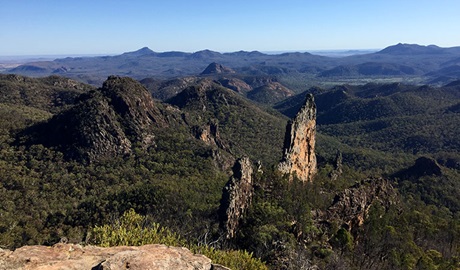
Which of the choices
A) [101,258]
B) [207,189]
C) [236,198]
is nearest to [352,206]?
[236,198]

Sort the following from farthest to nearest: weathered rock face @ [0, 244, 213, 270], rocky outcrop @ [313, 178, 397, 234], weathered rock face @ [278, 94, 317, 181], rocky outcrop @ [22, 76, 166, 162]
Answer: rocky outcrop @ [22, 76, 166, 162]
weathered rock face @ [278, 94, 317, 181]
rocky outcrop @ [313, 178, 397, 234]
weathered rock face @ [0, 244, 213, 270]

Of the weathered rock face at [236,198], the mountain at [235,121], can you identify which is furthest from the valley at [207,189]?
the mountain at [235,121]

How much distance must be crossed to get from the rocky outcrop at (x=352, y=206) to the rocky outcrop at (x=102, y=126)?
65.3 meters

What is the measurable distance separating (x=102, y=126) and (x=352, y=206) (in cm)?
7457

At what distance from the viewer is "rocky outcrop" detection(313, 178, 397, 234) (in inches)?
2312

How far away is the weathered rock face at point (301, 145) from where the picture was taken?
267 feet

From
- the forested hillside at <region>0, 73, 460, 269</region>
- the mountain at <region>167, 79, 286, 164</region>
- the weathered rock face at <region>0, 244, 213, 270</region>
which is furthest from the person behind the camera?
the mountain at <region>167, 79, 286, 164</region>

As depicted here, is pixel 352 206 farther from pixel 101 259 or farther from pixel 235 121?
pixel 235 121

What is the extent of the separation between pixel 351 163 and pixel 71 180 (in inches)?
4373

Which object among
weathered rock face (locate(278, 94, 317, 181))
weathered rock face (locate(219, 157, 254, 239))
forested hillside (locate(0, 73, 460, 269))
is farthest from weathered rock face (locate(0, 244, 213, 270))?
weathered rock face (locate(278, 94, 317, 181))

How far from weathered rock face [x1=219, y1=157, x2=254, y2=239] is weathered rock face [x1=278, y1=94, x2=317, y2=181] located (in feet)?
59.0

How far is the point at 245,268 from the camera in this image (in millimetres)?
31328

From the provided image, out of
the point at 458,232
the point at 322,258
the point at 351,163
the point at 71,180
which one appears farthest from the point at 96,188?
the point at 351,163

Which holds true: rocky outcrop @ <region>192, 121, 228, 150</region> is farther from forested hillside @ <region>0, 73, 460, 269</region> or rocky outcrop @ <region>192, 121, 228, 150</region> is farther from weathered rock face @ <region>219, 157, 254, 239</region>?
weathered rock face @ <region>219, 157, 254, 239</region>
